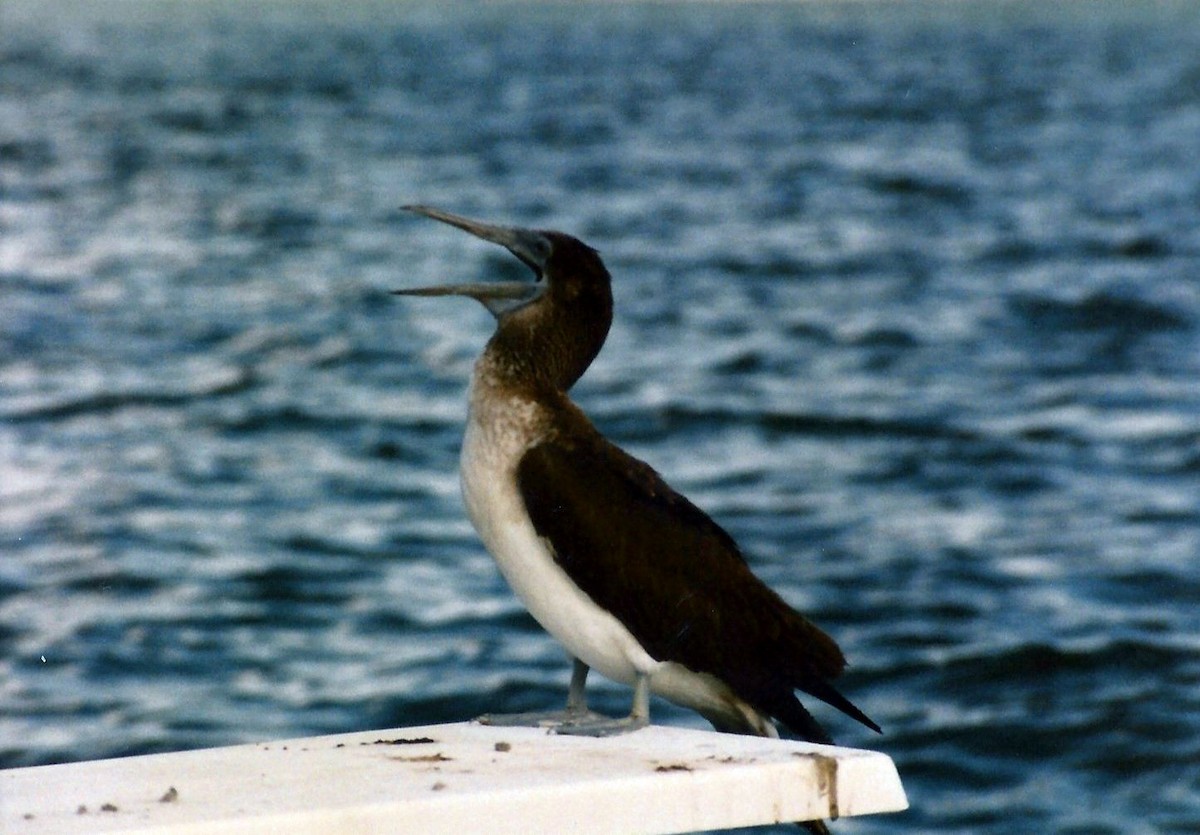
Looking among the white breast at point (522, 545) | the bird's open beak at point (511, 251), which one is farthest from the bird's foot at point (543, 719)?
the bird's open beak at point (511, 251)

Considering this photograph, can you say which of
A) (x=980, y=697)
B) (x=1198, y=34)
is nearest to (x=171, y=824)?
(x=980, y=697)

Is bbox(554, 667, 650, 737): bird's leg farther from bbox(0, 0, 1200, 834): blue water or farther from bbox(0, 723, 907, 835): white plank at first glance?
bbox(0, 0, 1200, 834): blue water

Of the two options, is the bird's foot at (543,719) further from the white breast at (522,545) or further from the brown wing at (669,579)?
the brown wing at (669,579)

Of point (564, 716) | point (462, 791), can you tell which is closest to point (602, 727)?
point (564, 716)

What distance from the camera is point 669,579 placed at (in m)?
5.09

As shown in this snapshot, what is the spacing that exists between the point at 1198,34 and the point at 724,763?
4367 inches

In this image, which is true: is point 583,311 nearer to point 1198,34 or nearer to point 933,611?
point 933,611

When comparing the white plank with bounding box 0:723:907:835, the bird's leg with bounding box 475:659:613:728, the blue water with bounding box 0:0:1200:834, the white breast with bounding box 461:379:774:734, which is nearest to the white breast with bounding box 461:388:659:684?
the white breast with bounding box 461:379:774:734

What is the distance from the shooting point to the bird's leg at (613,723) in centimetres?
470

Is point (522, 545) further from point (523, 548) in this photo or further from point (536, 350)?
point (536, 350)

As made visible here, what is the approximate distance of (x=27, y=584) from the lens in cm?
1435

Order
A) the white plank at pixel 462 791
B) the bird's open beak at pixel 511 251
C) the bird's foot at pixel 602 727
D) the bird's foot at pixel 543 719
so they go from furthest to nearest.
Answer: the bird's open beak at pixel 511 251 → the bird's foot at pixel 543 719 → the bird's foot at pixel 602 727 → the white plank at pixel 462 791

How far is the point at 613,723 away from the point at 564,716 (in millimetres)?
255

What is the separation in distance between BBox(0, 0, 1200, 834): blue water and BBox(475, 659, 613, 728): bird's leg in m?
5.24
